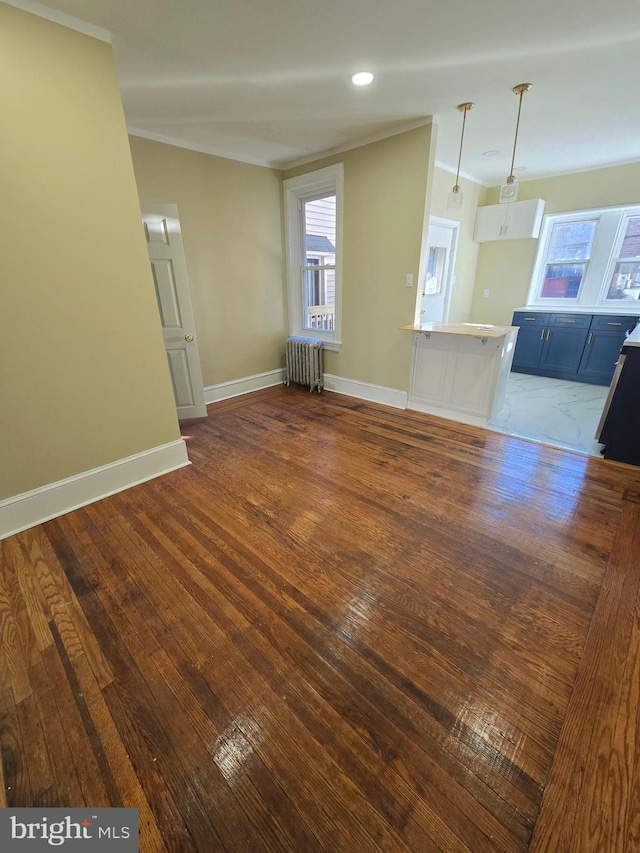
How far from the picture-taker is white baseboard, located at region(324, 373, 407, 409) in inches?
164

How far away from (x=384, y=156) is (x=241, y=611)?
4.17 meters

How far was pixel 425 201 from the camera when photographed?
11.1 feet

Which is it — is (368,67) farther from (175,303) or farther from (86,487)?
(86,487)

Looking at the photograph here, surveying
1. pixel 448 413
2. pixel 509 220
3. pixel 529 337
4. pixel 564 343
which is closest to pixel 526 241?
pixel 509 220

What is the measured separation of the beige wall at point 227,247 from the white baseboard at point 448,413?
85.8 inches

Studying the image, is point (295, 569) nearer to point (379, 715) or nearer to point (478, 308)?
point (379, 715)

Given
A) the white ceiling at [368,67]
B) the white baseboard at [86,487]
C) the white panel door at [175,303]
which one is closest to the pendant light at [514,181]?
the white ceiling at [368,67]

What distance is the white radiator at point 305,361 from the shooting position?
466 cm

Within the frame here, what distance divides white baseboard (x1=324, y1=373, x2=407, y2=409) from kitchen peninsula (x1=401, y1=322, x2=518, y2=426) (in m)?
0.19

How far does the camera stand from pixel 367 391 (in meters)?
4.46

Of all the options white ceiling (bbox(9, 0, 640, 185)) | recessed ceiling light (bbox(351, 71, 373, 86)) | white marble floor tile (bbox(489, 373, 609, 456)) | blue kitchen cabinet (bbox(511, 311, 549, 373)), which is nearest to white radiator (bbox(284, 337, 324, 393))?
white ceiling (bbox(9, 0, 640, 185))

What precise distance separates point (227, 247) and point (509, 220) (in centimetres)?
392

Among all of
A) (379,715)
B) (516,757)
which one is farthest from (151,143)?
(516,757)

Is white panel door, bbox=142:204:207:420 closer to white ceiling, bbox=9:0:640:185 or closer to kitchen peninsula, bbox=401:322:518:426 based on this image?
white ceiling, bbox=9:0:640:185
